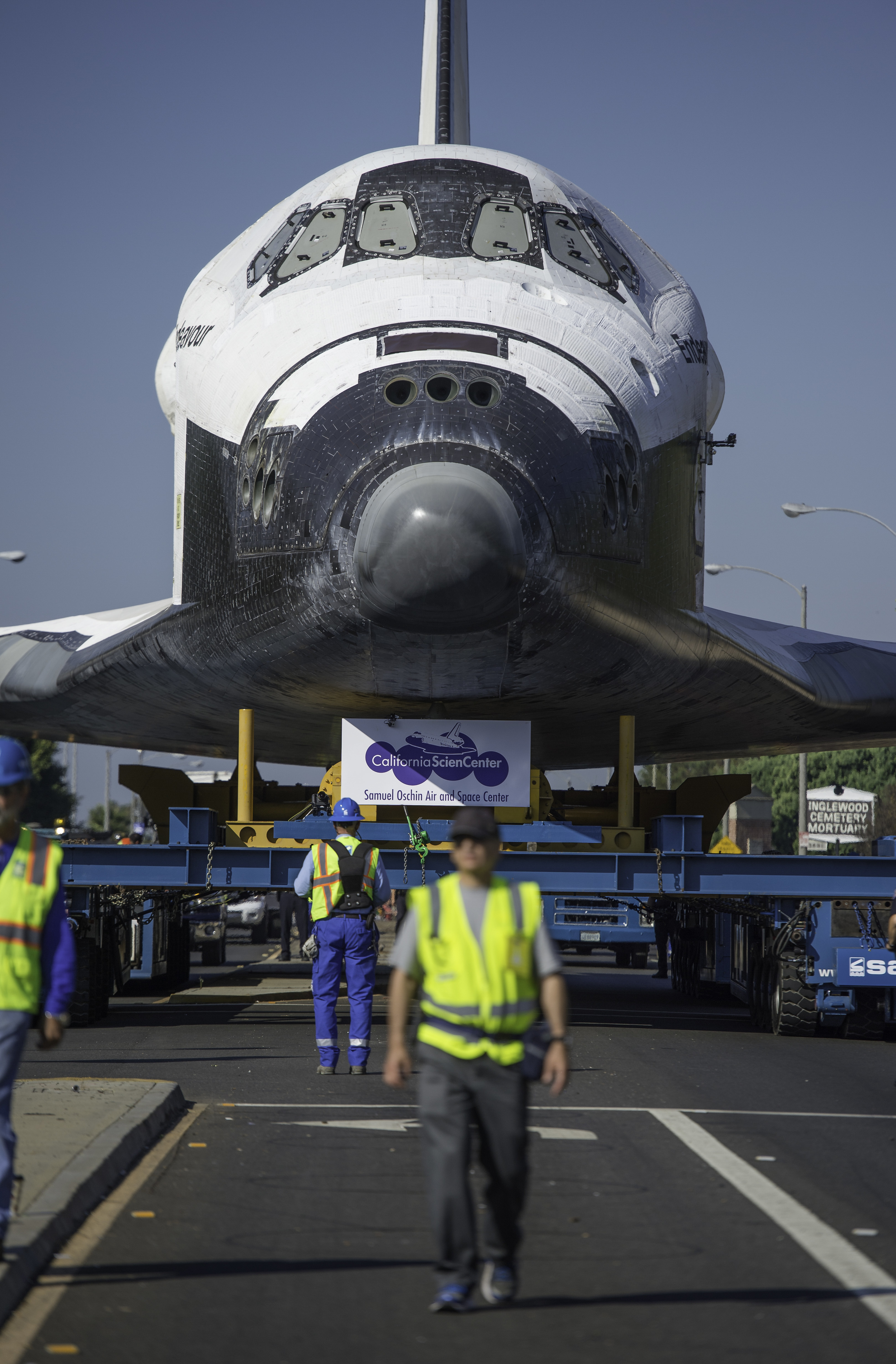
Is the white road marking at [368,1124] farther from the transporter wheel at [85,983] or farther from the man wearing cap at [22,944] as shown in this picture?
the transporter wheel at [85,983]

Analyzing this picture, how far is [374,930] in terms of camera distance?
984 centimetres

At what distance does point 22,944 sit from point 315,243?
24.1 feet

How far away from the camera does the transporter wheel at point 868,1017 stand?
12.0 m

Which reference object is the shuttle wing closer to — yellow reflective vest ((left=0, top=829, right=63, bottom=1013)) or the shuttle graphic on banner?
the shuttle graphic on banner

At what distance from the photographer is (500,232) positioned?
10.6 metres

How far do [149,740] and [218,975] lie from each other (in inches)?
263

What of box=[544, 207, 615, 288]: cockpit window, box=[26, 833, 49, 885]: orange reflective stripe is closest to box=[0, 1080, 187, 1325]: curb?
box=[26, 833, 49, 885]: orange reflective stripe

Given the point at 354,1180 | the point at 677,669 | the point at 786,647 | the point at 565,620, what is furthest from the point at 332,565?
the point at 786,647

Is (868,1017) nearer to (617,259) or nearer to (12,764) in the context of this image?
(617,259)

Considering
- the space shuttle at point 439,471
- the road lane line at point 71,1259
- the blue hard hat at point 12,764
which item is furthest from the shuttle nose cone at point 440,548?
the blue hard hat at point 12,764

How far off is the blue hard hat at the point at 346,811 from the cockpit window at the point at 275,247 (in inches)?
147

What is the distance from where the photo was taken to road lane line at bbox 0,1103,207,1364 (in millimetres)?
3932

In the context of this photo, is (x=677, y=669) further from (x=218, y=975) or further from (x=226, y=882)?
(x=218, y=975)

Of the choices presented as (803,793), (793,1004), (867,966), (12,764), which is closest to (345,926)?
(867,966)
